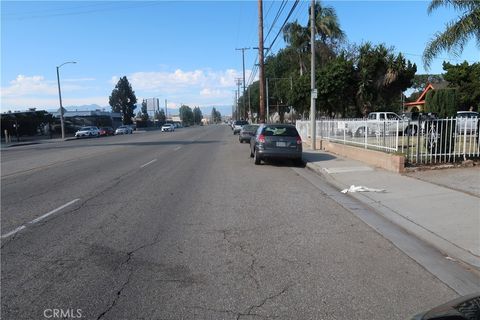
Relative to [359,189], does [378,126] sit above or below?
above

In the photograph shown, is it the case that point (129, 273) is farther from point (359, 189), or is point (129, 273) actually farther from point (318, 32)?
point (318, 32)

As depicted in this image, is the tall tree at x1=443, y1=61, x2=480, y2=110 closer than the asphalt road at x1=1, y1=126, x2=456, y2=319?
No

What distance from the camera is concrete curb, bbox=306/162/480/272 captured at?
6164mm

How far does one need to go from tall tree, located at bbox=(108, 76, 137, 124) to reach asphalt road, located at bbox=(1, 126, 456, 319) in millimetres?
130247

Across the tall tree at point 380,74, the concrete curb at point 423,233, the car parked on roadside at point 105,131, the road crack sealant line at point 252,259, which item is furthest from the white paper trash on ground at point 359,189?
the car parked on roadside at point 105,131

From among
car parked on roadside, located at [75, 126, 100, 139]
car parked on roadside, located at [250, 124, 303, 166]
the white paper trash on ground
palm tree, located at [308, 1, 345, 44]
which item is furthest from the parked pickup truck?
car parked on roadside, located at [75, 126, 100, 139]

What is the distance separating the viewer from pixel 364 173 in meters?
14.5

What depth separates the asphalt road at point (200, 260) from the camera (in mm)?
4707

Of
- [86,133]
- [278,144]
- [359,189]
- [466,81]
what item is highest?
[466,81]

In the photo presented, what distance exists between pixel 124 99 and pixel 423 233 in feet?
445

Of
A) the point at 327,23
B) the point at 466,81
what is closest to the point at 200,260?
the point at 327,23

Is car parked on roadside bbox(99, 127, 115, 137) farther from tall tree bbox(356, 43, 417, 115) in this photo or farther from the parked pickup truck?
the parked pickup truck

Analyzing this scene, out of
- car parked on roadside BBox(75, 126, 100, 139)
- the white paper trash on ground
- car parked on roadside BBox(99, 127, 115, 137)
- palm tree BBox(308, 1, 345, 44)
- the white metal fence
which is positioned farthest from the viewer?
car parked on roadside BBox(99, 127, 115, 137)

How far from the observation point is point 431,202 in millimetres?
9586
